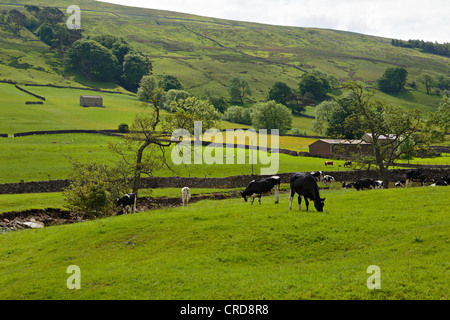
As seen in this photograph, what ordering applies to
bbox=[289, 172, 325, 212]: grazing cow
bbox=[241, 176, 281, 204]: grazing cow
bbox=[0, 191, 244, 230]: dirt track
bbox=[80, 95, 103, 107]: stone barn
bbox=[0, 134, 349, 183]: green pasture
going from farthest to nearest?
bbox=[80, 95, 103, 107]: stone barn
bbox=[0, 134, 349, 183]: green pasture
bbox=[0, 191, 244, 230]: dirt track
bbox=[241, 176, 281, 204]: grazing cow
bbox=[289, 172, 325, 212]: grazing cow

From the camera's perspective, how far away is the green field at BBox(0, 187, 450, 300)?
15373mm

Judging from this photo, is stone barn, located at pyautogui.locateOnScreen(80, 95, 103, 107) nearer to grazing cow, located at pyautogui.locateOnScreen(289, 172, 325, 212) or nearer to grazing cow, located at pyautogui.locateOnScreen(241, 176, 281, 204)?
grazing cow, located at pyautogui.locateOnScreen(241, 176, 281, 204)

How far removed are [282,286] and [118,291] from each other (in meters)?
6.79

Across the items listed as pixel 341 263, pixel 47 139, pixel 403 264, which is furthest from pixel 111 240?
pixel 47 139

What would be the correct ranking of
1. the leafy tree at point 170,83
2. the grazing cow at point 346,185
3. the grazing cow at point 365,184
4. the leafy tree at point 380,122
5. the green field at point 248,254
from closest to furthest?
the green field at point 248,254
the leafy tree at point 380,122
the grazing cow at point 365,184
the grazing cow at point 346,185
the leafy tree at point 170,83

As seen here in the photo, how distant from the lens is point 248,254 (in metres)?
19.7

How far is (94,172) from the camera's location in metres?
38.3

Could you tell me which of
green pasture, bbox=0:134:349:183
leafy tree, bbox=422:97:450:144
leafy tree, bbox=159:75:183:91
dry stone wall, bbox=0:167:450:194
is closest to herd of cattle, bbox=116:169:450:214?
leafy tree, bbox=422:97:450:144

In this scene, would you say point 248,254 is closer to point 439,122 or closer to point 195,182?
point 439,122

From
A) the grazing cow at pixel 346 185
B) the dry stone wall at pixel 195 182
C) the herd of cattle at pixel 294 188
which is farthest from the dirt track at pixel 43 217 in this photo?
the grazing cow at pixel 346 185

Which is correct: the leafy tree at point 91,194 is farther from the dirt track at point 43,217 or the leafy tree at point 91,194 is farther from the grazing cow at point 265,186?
the grazing cow at point 265,186

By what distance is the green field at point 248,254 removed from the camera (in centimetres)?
1537

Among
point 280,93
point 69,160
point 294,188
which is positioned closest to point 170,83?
point 280,93

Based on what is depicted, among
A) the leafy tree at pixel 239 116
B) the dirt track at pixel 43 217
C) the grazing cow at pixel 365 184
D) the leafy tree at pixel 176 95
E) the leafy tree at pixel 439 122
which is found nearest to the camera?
the dirt track at pixel 43 217
